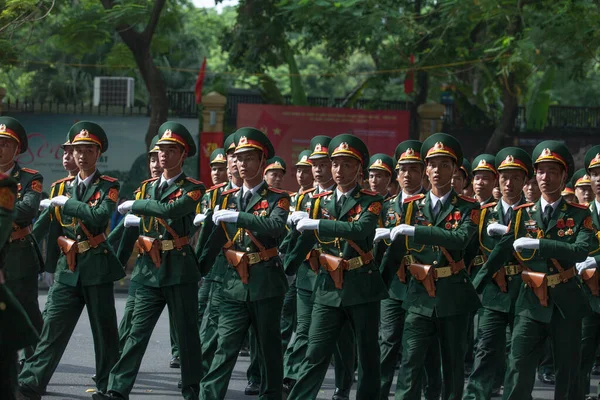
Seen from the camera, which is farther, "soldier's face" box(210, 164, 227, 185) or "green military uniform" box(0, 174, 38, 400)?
"soldier's face" box(210, 164, 227, 185)

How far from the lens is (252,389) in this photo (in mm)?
9523

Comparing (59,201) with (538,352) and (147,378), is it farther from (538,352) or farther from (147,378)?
(538,352)

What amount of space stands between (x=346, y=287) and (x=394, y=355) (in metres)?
0.97

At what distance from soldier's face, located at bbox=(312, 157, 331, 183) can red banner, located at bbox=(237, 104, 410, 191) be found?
11468 millimetres

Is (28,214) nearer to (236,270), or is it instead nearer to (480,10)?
(236,270)

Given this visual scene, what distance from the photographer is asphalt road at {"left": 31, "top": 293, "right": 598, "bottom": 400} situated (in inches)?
362

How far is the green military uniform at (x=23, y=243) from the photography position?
25.9 ft

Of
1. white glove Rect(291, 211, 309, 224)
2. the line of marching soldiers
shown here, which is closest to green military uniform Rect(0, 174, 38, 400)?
the line of marching soldiers

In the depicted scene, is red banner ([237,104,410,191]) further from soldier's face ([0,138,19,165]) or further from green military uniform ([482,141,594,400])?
green military uniform ([482,141,594,400])

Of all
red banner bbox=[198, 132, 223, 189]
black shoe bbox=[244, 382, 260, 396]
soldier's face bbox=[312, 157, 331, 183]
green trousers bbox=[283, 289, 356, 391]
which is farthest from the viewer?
red banner bbox=[198, 132, 223, 189]

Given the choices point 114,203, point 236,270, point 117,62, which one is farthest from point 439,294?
point 117,62

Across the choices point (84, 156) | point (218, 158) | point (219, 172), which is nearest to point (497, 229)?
point (84, 156)

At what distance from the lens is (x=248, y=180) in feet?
26.0

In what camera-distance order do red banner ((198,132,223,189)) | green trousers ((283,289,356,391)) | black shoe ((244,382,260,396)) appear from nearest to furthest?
green trousers ((283,289,356,391)) → black shoe ((244,382,260,396)) → red banner ((198,132,223,189))
